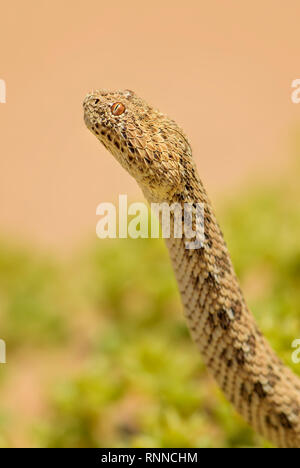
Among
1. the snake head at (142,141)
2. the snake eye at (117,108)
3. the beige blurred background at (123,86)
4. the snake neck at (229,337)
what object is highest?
the beige blurred background at (123,86)

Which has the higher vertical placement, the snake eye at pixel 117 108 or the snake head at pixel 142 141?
the snake eye at pixel 117 108

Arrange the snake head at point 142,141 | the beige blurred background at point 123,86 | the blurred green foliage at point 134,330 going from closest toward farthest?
the snake head at point 142,141, the blurred green foliage at point 134,330, the beige blurred background at point 123,86

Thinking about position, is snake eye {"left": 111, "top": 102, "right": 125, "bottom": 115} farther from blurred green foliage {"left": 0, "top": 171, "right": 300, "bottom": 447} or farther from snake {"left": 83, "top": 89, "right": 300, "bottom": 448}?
blurred green foliage {"left": 0, "top": 171, "right": 300, "bottom": 447}

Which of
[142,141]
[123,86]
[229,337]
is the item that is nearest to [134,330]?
[229,337]

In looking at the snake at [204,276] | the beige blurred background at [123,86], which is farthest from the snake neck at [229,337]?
the beige blurred background at [123,86]

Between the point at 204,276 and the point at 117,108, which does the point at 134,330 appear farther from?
the point at 117,108

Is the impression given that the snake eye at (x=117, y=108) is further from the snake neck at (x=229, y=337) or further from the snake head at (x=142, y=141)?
the snake neck at (x=229, y=337)

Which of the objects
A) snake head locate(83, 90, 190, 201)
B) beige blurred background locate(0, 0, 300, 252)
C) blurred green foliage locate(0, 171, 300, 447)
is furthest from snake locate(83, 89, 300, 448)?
beige blurred background locate(0, 0, 300, 252)
